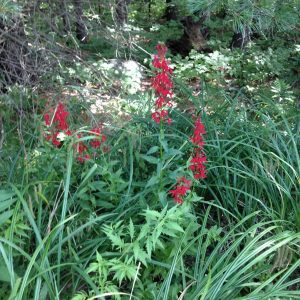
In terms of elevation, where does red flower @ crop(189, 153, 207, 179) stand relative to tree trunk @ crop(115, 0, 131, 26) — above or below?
below

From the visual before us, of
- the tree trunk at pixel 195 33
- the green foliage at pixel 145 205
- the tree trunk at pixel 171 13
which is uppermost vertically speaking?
the green foliage at pixel 145 205

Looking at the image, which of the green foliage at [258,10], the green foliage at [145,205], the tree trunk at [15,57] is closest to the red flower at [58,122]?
the green foliage at [145,205]

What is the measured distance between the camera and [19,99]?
10.7ft

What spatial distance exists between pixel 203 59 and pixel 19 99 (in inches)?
198

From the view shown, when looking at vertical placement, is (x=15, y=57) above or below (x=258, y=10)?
below

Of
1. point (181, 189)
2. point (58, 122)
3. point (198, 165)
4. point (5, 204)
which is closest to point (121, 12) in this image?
point (58, 122)

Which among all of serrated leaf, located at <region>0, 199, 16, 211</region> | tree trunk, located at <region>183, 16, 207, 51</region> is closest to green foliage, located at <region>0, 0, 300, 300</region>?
serrated leaf, located at <region>0, 199, 16, 211</region>

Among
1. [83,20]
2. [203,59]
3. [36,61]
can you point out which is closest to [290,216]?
[36,61]

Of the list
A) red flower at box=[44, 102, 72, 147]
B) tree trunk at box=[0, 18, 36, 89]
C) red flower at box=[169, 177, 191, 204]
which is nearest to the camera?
red flower at box=[169, 177, 191, 204]

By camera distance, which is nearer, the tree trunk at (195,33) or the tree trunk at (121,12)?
the tree trunk at (121,12)

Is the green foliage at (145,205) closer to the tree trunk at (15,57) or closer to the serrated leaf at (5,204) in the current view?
the serrated leaf at (5,204)

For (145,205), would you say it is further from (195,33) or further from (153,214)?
(195,33)

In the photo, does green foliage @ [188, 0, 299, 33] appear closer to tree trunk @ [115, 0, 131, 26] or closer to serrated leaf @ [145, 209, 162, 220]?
tree trunk @ [115, 0, 131, 26]

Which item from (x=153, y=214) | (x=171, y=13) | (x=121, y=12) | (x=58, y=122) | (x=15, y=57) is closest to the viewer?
(x=153, y=214)
